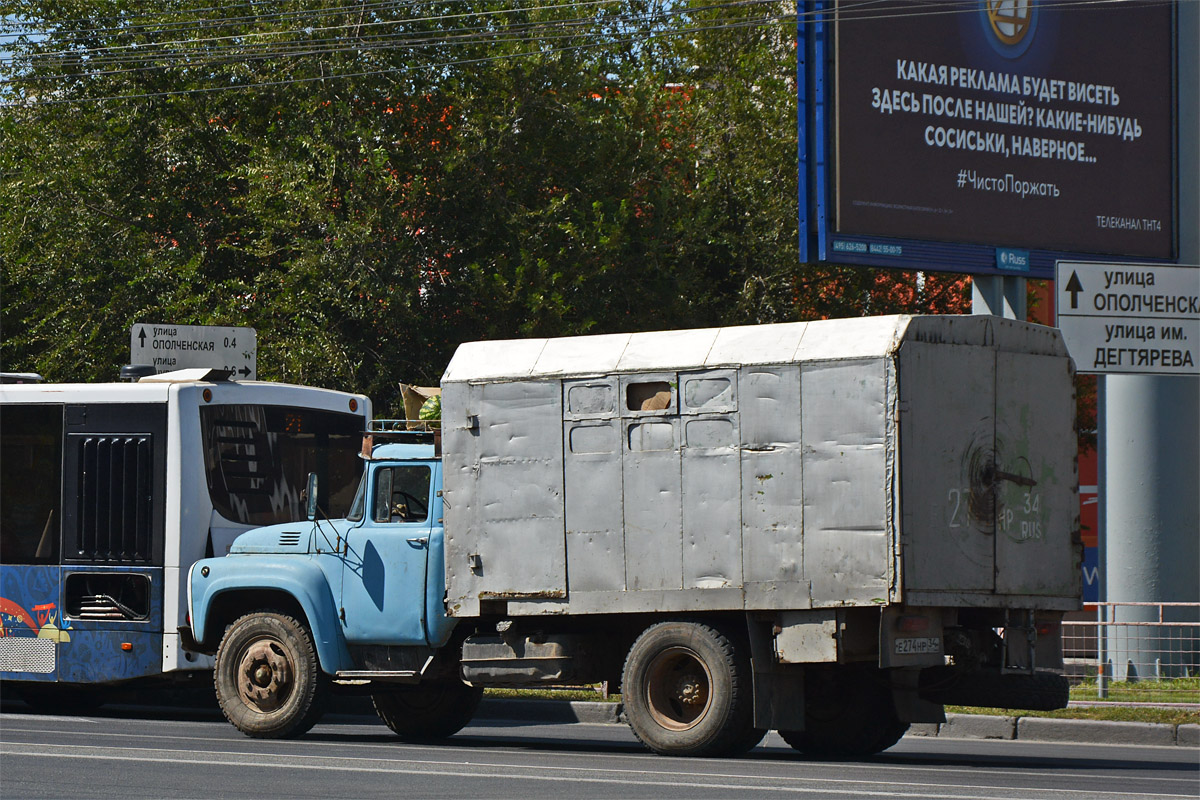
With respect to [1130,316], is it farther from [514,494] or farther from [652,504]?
[514,494]

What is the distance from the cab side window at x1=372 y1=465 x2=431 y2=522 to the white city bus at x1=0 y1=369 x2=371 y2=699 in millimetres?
1481

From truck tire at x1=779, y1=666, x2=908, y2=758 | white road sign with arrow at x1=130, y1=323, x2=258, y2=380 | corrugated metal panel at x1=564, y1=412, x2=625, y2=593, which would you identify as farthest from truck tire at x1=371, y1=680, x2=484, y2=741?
white road sign with arrow at x1=130, y1=323, x2=258, y2=380

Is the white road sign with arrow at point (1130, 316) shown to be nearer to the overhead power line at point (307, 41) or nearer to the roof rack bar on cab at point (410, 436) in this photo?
the roof rack bar on cab at point (410, 436)

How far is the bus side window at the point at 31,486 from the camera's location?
15328 mm

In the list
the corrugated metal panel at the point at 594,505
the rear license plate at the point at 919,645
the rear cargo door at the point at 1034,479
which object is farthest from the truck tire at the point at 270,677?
the rear cargo door at the point at 1034,479

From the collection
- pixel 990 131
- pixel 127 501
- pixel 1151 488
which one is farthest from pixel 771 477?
pixel 990 131

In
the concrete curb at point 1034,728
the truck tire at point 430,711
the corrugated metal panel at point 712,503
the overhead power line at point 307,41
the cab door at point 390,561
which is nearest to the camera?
the corrugated metal panel at point 712,503

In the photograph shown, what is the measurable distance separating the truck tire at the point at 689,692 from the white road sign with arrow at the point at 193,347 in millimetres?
7016

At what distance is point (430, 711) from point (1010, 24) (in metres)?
10.9

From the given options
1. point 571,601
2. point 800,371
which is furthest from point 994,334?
point 571,601

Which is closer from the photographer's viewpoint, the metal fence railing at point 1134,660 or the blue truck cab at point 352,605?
the blue truck cab at point 352,605

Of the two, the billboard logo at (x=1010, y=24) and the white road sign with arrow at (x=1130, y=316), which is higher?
the billboard logo at (x=1010, y=24)

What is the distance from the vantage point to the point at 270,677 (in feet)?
43.0

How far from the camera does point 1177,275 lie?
15875 millimetres
